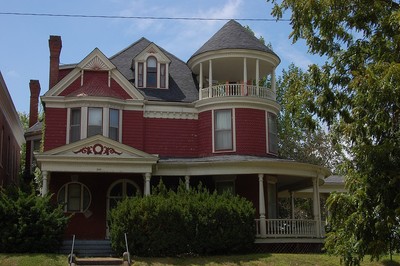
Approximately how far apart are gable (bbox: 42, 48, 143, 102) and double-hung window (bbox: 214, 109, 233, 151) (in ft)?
12.7

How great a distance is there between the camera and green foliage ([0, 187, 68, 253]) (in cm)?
2086

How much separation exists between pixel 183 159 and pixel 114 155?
3.93m

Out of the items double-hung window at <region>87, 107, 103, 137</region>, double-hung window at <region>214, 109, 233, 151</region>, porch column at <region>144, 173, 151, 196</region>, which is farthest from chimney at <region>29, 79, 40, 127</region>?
porch column at <region>144, 173, 151, 196</region>

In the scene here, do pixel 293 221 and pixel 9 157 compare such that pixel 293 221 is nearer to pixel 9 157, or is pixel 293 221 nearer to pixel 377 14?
pixel 377 14

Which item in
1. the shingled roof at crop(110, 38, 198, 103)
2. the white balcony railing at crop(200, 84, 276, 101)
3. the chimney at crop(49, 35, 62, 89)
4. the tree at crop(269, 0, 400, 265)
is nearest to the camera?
the tree at crop(269, 0, 400, 265)

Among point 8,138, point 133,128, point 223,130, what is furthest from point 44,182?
point 8,138

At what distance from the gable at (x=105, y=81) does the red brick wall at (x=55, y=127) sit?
1.00 m

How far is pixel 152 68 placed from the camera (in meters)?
29.1

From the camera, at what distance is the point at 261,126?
90.6 ft

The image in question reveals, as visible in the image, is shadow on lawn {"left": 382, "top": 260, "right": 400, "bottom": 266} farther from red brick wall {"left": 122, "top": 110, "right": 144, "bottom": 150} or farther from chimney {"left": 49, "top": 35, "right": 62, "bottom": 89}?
chimney {"left": 49, "top": 35, "right": 62, "bottom": 89}

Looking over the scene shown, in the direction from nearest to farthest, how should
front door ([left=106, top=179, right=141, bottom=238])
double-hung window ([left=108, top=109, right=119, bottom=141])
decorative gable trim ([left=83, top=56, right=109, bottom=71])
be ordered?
1. front door ([left=106, top=179, right=141, bottom=238])
2. double-hung window ([left=108, top=109, right=119, bottom=141])
3. decorative gable trim ([left=83, top=56, right=109, bottom=71])

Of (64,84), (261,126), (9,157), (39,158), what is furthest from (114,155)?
(9,157)

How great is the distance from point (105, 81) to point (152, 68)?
8.91 feet

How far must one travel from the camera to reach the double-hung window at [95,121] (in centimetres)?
2669
